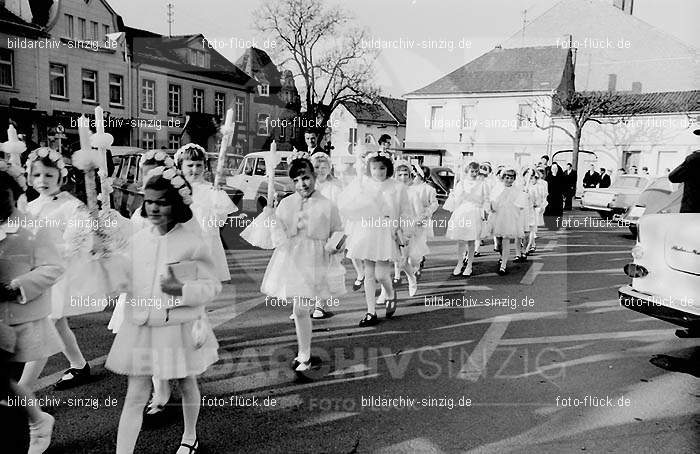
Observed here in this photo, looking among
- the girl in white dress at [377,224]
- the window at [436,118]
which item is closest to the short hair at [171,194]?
the girl in white dress at [377,224]

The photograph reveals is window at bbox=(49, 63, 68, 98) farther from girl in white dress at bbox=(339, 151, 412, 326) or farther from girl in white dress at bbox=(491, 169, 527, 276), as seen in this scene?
girl in white dress at bbox=(339, 151, 412, 326)

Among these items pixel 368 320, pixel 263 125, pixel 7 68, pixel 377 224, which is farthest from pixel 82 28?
pixel 368 320

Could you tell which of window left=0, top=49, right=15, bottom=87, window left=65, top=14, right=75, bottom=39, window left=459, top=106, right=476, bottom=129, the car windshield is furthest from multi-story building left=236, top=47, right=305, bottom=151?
the car windshield

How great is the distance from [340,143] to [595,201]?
3930 centimetres

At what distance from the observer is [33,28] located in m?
23.3

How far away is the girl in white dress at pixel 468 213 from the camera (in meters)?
9.70

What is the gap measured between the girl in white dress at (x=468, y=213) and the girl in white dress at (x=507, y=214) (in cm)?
40

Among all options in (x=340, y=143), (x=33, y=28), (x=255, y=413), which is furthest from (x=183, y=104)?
(x=255, y=413)

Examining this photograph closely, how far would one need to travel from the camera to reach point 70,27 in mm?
25484

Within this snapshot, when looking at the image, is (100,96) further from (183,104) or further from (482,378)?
(482,378)

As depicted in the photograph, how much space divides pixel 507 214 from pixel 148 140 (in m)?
23.6

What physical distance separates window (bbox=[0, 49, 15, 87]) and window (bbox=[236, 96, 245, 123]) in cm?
1705

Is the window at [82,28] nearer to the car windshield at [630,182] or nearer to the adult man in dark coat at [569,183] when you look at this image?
the adult man in dark coat at [569,183]

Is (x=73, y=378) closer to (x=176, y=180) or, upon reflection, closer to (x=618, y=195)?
(x=176, y=180)
